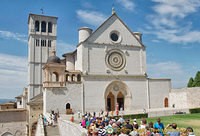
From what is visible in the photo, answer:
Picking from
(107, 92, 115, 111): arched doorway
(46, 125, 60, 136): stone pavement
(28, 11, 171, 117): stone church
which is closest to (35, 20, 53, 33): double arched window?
(28, 11, 171, 117): stone church

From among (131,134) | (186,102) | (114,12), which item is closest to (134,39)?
(114,12)

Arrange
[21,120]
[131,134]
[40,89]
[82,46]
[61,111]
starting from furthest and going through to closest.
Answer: [40,89], [21,120], [82,46], [61,111], [131,134]

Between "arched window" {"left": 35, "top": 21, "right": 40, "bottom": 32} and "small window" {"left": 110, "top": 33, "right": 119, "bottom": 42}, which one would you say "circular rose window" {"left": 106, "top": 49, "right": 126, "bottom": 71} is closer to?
"small window" {"left": 110, "top": 33, "right": 119, "bottom": 42}

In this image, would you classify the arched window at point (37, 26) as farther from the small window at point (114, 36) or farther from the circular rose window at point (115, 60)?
the circular rose window at point (115, 60)

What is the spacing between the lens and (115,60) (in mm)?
40344

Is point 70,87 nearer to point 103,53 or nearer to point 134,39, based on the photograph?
point 103,53

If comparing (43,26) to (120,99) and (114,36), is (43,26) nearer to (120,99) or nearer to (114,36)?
(114,36)

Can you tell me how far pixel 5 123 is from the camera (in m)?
39.4

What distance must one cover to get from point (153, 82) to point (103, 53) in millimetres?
12403

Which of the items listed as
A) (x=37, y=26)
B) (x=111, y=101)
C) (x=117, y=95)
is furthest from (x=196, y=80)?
(x=37, y=26)

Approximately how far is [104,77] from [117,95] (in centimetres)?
467

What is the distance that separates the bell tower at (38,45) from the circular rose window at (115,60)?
68.0 feet

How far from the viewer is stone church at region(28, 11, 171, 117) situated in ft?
115

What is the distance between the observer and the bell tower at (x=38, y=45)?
54.6 m
